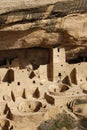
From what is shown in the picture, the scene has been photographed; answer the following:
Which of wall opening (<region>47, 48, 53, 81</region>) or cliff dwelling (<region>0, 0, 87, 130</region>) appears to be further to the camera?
wall opening (<region>47, 48, 53, 81</region>)

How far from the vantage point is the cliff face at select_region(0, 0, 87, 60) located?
14.9 m

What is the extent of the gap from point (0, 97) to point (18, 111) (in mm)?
1093

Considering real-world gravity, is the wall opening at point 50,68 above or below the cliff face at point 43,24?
below

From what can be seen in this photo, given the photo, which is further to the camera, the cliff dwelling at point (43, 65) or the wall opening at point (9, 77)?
the wall opening at point (9, 77)

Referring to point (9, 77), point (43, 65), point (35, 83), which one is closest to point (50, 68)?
point (43, 65)

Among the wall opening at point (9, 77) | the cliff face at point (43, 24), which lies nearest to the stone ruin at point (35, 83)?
the wall opening at point (9, 77)

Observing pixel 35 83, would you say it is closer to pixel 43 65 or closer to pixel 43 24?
pixel 43 65

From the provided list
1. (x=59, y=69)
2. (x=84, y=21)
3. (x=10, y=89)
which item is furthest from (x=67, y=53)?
(x=10, y=89)

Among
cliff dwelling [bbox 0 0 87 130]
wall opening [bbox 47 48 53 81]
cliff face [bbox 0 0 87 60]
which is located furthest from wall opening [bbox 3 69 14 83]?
wall opening [bbox 47 48 53 81]

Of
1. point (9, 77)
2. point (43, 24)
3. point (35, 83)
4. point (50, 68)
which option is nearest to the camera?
point (43, 24)

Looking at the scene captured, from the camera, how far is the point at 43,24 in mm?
15977

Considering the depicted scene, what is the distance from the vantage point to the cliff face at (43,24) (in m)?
A: 14.9

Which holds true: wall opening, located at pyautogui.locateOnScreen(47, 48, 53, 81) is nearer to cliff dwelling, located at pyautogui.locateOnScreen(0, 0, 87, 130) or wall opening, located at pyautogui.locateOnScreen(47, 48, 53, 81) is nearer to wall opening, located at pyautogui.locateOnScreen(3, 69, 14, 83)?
cliff dwelling, located at pyautogui.locateOnScreen(0, 0, 87, 130)

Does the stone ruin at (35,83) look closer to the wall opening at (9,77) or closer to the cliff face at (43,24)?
the wall opening at (9,77)
